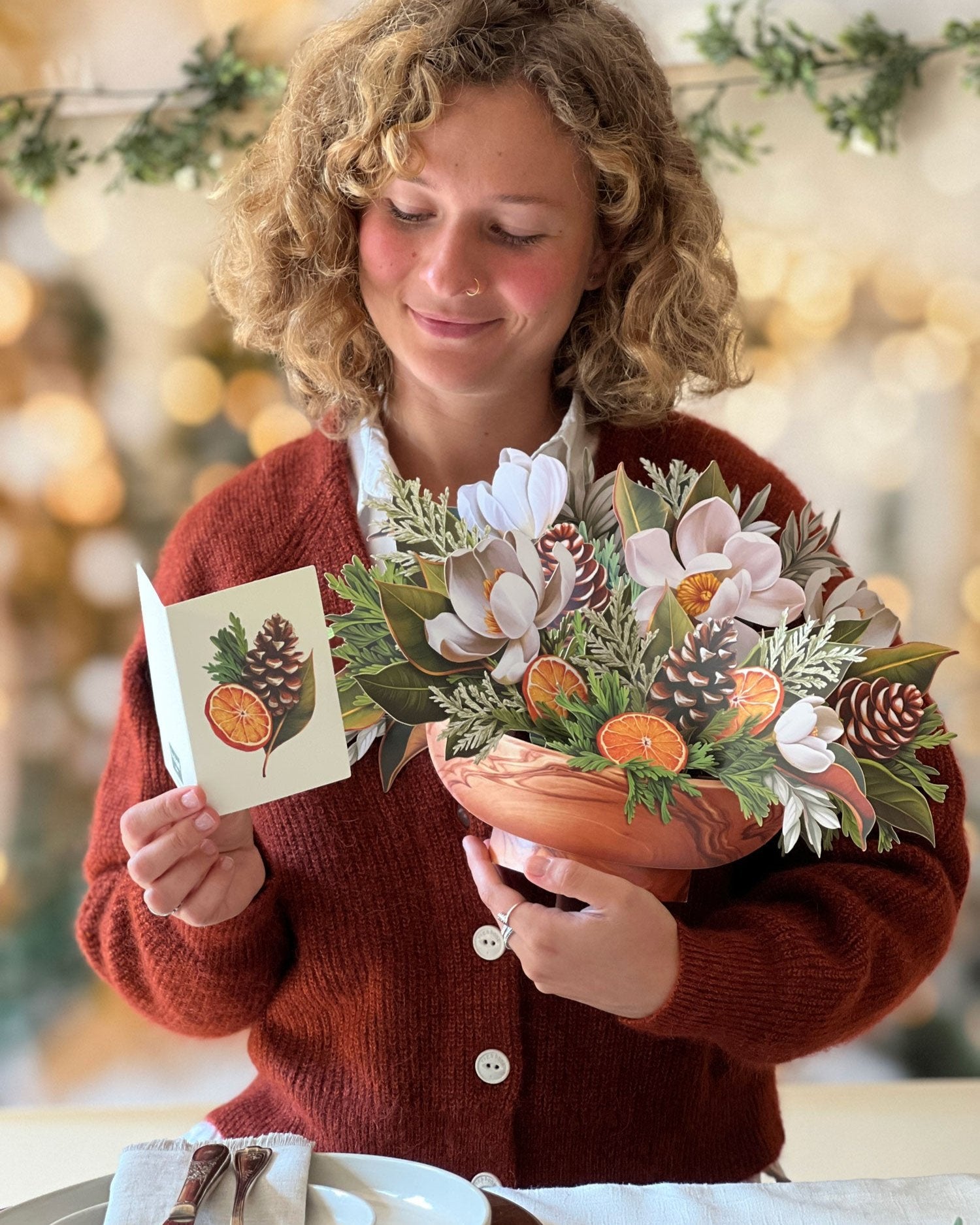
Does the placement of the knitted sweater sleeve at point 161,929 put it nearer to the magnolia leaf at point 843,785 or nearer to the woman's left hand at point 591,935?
the woman's left hand at point 591,935

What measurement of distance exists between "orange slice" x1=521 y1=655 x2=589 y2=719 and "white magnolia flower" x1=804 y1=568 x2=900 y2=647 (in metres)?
0.14

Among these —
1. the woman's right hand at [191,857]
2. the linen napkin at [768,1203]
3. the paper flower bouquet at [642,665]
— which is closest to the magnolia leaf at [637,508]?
the paper flower bouquet at [642,665]

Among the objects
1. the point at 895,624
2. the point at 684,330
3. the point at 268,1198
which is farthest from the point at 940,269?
the point at 268,1198

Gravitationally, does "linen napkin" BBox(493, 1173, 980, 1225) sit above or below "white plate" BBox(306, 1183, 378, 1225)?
below

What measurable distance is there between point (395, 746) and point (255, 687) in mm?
103

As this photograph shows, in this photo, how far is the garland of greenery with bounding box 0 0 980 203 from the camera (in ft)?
6.43

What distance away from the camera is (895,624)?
0.75m

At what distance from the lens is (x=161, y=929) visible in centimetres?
108

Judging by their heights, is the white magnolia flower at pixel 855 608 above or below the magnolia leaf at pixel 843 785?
above

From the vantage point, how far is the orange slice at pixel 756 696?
2.25ft

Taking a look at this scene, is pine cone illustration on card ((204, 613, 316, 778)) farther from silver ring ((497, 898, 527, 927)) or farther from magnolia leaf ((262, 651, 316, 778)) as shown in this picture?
silver ring ((497, 898, 527, 927))

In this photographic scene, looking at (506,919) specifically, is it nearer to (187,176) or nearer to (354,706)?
(354,706)

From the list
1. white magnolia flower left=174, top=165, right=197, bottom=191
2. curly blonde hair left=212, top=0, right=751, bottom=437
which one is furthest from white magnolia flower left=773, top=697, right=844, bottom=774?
white magnolia flower left=174, top=165, right=197, bottom=191

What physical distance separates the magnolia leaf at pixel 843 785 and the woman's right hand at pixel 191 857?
1.22ft
